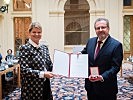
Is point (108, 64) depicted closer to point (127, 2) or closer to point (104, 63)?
point (104, 63)

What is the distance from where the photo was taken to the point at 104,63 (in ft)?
10.5

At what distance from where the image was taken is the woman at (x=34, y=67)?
3.30 meters

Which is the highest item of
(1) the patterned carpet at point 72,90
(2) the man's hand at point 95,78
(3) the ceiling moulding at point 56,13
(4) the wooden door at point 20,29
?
(3) the ceiling moulding at point 56,13

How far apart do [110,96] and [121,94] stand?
440 cm

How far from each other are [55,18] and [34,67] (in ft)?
Answer: 42.7

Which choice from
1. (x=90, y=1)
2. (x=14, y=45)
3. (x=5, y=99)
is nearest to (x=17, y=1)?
(x=14, y=45)

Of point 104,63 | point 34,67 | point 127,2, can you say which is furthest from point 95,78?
point 127,2

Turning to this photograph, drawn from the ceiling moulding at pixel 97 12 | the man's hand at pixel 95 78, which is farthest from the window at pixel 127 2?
the man's hand at pixel 95 78

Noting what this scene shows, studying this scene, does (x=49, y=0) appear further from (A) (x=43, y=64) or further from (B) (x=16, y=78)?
(A) (x=43, y=64)

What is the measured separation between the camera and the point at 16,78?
382 inches

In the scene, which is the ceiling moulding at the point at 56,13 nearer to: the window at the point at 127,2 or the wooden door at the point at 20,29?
the wooden door at the point at 20,29

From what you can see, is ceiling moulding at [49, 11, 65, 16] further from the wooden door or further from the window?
the window

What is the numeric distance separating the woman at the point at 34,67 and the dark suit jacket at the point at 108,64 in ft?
1.81

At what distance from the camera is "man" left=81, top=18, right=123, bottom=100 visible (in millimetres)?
3166
